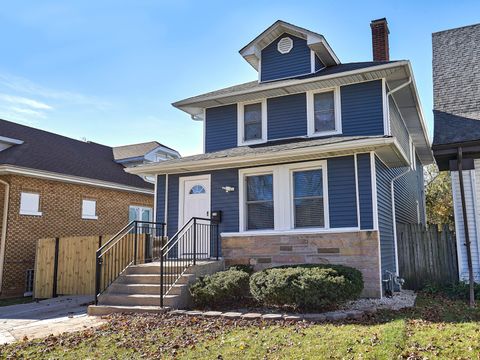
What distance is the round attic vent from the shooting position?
38.9 ft

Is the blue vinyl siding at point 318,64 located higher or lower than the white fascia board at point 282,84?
higher

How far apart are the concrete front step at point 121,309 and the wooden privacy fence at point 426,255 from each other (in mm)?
6477

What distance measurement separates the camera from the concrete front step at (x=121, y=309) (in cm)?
781

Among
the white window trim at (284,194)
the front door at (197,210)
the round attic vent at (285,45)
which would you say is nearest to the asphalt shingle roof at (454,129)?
the white window trim at (284,194)

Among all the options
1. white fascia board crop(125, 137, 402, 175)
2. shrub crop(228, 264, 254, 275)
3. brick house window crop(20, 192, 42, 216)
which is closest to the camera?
white fascia board crop(125, 137, 402, 175)

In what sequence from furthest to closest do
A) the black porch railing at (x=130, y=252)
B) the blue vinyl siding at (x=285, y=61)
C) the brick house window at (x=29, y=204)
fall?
the brick house window at (x=29, y=204), the blue vinyl siding at (x=285, y=61), the black porch railing at (x=130, y=252)

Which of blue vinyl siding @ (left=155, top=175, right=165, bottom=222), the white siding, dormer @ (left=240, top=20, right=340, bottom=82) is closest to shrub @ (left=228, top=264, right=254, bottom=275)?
blue vinyl siding @ (left=155, top=175, right=165, bottom=222)

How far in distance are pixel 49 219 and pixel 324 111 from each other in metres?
9.49

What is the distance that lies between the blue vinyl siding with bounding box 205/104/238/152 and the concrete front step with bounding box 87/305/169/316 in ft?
17.5

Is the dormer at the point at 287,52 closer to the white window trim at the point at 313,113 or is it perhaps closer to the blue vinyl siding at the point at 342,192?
the white window trim at the point at 313,113

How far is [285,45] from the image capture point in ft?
39.2

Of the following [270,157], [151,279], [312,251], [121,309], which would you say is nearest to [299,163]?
[270,157]

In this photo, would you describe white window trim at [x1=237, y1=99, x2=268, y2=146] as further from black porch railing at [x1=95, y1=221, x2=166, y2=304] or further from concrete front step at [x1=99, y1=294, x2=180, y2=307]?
Answer: concrete front step at [x1=99, y1=294, x2=180, y2=307]

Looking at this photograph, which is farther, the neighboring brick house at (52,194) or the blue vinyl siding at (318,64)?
the neighboring brick house at (52,194)
